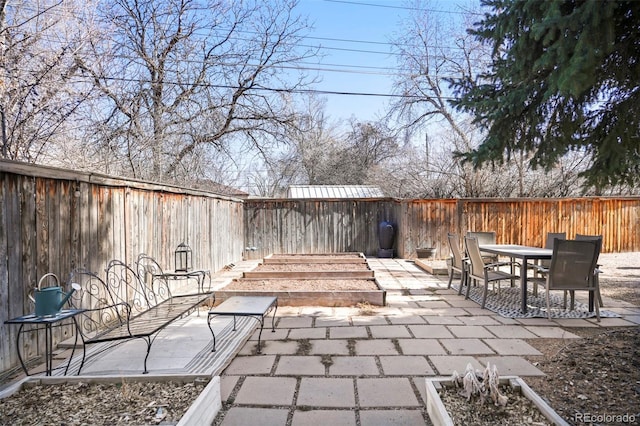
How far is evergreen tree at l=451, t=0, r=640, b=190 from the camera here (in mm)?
2301

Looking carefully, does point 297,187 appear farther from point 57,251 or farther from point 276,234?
point 57,251

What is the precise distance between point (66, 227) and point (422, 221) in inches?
323

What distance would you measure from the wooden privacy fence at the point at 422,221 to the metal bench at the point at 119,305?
6.08 m

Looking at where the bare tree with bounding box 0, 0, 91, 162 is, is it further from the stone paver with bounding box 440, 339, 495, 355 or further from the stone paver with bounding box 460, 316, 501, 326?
the stone paver with bounding box 460, 316, 501, 326

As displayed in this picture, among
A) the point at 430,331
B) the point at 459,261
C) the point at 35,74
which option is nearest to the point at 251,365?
the point at 430,331

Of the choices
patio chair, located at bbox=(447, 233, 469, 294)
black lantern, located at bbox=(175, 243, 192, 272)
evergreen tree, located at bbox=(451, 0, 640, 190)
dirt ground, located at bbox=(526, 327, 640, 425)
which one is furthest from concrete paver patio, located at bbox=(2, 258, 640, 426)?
black lantern, located at bbox=(175, 243, 192, 272)

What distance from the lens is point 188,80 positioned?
9891 millimetres

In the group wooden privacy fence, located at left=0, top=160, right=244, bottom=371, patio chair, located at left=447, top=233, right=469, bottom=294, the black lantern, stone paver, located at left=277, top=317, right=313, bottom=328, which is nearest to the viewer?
wooden privacy fence, located at left=0, top=160, right=244, bottom=371

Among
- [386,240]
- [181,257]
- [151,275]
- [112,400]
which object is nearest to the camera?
[112,400]

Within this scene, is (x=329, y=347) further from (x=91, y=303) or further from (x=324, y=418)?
(x=91, y=303)

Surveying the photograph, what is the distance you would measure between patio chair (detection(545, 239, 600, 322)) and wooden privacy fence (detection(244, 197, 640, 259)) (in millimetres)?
5633

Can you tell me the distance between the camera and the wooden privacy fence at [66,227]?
2789 millimetres

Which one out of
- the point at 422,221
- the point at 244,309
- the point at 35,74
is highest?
the point at 35,74

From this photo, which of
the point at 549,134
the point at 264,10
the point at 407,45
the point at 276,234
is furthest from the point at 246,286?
the point at 407,45
